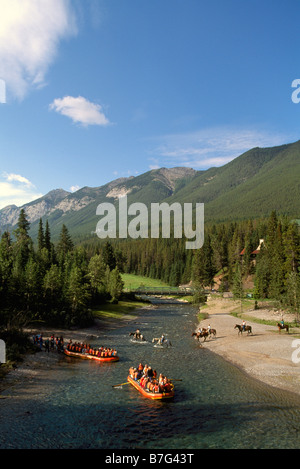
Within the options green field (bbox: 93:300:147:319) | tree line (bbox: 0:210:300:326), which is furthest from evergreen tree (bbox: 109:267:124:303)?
green field (bbox: 93:300:147:319)

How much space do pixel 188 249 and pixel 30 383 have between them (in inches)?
6750

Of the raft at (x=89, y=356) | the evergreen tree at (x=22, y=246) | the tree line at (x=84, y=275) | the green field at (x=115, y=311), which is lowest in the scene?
the green field at (x=115, y=311)

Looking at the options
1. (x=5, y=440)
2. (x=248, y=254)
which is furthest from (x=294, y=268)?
(x=5, y=440)

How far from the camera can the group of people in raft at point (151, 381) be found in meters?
28.4

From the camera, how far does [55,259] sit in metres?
116

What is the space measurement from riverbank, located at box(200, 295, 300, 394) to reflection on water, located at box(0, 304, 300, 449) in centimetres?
215

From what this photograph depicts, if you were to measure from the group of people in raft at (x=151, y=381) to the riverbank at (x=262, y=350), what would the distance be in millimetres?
11461

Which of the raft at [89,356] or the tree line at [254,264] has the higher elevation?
the tree line at [254,264]

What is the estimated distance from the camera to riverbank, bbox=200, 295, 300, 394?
110 feet

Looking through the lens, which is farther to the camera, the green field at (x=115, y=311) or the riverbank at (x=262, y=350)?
the green field at (x=115, y=311)

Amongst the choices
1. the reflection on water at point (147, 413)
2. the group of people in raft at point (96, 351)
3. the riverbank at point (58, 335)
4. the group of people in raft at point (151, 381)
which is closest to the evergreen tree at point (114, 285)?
the riverbank at point (58, 335)

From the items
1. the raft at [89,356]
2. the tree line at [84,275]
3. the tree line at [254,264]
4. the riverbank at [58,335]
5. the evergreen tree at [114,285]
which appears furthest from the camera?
the evergreen tree at [114,285]

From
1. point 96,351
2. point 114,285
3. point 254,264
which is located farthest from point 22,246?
point 254,264

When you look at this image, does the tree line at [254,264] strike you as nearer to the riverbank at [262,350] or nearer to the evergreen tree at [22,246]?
the riverbank at [262,350]
